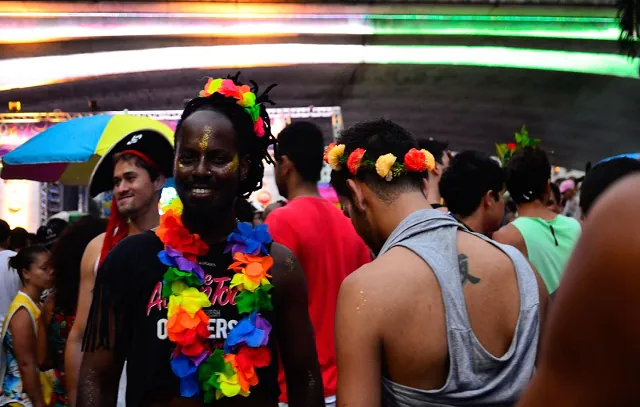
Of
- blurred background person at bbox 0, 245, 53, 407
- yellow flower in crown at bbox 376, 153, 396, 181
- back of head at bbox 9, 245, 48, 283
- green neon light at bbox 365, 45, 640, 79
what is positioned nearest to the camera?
yellow flower in crown at bbox 376, 153, 396, 181

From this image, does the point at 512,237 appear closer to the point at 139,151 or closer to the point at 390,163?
the point at 390,163

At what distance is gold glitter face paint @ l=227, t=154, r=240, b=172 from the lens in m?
2.85

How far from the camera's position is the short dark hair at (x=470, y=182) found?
458cm

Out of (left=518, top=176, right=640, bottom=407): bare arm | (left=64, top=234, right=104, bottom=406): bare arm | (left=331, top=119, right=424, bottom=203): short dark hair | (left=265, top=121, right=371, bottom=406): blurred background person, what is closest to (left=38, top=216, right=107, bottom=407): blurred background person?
(left=64, top=234, right=104, bottom=406): bare arm

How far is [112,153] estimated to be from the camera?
13.1 feet

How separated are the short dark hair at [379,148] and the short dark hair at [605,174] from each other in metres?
1.62

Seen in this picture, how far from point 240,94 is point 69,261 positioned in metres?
2.27

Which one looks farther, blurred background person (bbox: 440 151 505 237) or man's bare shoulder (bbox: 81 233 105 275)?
blurred background person (bbox: 440 151 505 237)

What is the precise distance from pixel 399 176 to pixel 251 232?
0.65 m

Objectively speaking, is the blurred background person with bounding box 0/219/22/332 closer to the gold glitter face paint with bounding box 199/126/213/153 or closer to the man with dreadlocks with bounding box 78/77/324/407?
the man with dreadlocks with bounding box 78/77/324/407

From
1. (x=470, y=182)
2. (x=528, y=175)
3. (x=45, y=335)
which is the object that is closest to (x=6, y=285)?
(x=45, y=335)

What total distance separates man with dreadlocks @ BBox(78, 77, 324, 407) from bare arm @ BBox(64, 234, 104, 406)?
1.14 m

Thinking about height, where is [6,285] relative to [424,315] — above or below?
above

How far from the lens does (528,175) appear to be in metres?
4.69
